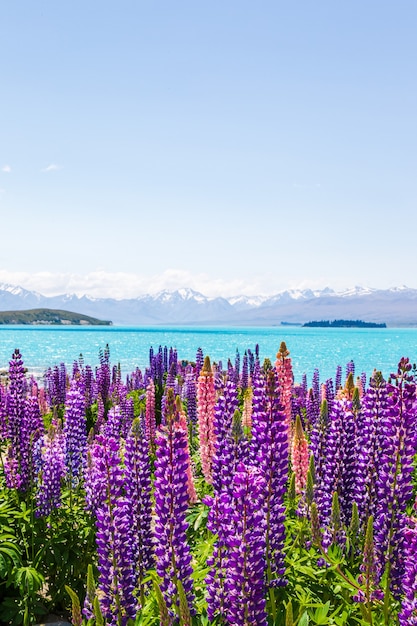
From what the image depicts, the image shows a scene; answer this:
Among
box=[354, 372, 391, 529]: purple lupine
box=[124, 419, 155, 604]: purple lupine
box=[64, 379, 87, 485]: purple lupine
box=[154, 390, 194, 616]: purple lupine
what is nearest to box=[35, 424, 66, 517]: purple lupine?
box=[64, 379, 87, 485]: purple lupine

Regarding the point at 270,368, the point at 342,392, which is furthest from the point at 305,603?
the point at 342,392

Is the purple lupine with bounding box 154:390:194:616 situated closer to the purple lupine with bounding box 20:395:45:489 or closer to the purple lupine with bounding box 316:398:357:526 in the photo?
the purple lupine with bounding box 316:398:357:526

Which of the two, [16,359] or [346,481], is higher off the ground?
[16,359]

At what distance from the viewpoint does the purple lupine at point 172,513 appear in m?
4.07

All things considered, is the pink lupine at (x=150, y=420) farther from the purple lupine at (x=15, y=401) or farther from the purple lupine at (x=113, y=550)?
the purple lupine at (x=113, y=550)

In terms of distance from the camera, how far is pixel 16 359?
25.8 ft

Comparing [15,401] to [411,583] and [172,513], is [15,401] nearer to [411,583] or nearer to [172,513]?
[172,513]

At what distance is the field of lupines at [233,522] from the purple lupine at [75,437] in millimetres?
425

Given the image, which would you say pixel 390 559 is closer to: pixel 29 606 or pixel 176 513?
pixel 176 513

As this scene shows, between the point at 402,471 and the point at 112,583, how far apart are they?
2734mm

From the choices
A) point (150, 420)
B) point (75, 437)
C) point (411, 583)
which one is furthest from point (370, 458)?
point (150, 420)

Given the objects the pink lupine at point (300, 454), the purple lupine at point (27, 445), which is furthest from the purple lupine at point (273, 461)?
the purple lupine at point (27, 445)

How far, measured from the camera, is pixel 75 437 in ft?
26.9

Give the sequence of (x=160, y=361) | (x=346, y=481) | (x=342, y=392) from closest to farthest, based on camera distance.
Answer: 1. (x=346, y=481)
2. (x=342, y=392)
3. (x=160, y=361)
